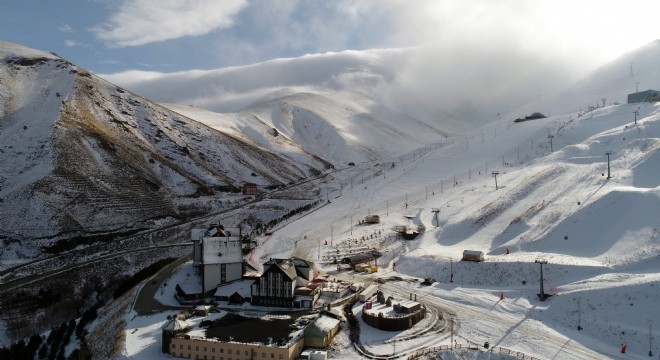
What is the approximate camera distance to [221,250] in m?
55.0

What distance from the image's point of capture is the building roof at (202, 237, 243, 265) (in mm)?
54106

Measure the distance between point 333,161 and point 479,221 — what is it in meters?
97.5

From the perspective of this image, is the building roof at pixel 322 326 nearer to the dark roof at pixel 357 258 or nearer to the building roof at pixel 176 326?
the building roof at pixel 176 326

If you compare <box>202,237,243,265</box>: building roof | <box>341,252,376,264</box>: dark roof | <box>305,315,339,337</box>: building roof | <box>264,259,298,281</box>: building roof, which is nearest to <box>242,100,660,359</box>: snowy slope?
<box>341,252,376,264</box>: dark roof

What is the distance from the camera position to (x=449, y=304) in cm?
4797

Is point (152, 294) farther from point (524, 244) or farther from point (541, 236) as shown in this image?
point (541, 236)

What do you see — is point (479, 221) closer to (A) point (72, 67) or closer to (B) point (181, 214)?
(B) point (181, 214)

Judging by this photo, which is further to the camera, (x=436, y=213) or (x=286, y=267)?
(x=436, y=213)

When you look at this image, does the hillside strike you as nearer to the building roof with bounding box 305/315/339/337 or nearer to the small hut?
the small hut

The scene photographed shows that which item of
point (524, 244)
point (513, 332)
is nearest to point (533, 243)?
point (524, 244)

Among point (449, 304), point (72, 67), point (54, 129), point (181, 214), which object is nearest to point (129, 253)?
point (181, 214)

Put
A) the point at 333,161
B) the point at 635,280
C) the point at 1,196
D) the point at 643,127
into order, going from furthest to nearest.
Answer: the point at 333,161
the point at 643,127
the point at 1,196
the point at 635,280

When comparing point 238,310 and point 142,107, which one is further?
point 142,107

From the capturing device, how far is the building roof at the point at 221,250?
5411 centimetres
